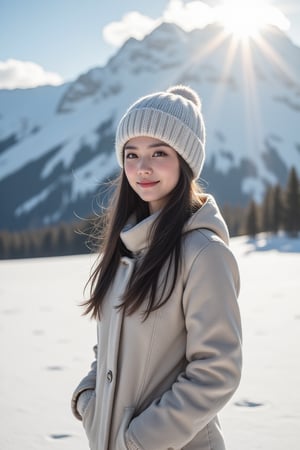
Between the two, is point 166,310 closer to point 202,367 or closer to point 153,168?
point 202,367

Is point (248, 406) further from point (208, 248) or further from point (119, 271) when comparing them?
point (208, 248)

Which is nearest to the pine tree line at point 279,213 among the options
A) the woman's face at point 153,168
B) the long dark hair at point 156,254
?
the long dark hair at point 156,254

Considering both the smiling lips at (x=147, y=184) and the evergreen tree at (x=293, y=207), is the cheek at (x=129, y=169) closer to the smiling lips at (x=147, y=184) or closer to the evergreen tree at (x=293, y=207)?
the smiling lips at (x=147, y=184)

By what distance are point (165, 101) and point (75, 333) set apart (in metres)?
4.15

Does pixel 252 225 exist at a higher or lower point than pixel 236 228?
higher

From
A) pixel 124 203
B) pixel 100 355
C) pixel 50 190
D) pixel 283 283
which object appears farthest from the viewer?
pixel 50 190

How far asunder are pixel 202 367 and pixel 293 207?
33470mm

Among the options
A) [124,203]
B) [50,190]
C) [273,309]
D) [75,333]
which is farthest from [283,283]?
[50,190]

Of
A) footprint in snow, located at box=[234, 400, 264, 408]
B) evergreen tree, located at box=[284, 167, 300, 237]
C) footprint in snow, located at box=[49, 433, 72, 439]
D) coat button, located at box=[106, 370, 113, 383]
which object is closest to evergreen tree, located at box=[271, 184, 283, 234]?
evergreen tree, located at box=[284, 167, 300, 237]

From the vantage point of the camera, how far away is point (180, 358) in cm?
183

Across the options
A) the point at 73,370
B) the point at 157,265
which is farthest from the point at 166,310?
the point at 73,370

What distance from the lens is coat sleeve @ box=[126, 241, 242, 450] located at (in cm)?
166

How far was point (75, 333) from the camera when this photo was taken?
5688mm

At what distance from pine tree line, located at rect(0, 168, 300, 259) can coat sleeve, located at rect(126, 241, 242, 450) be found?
32.1 metres
